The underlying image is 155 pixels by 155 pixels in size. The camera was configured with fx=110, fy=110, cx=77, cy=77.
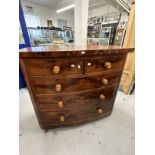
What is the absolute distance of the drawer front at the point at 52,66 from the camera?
0.82 meters

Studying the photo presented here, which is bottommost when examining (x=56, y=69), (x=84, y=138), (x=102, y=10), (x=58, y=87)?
(x=84, y=138)

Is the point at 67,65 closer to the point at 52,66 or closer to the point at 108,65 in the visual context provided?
the point at 52,66

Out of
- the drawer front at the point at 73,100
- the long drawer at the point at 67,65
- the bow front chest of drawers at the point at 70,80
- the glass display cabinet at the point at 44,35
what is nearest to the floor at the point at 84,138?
the bow front chest of drawers at the point at 70,80

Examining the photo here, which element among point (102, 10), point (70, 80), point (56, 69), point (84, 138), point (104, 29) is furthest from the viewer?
point (102, 10)

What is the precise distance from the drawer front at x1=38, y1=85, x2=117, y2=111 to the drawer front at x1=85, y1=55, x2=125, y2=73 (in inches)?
9.3

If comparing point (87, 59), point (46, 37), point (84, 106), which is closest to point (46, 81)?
point (87, 59)

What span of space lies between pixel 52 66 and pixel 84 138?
84 centimetres

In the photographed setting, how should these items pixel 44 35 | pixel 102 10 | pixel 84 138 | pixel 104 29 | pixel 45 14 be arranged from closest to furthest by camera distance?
pixel 84 138, pixel 104 29, pixel 44 35, pixel 102 10, pixel 45 14

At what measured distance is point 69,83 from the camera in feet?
3.11

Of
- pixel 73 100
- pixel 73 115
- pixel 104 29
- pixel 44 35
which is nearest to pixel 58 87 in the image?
pixel 73 100

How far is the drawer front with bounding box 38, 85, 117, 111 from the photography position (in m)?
1.01

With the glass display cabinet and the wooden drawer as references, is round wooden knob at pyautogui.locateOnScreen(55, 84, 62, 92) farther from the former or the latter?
the glass display cabinet

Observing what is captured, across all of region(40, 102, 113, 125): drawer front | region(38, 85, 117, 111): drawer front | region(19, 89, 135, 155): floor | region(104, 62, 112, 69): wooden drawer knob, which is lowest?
region(19, 89, 135, 155): floor

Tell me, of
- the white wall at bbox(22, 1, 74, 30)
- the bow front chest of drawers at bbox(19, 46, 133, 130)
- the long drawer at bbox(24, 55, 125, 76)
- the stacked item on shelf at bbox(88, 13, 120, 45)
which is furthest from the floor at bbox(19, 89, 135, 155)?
the white wall at bbox(22, 1, 74, 30)
